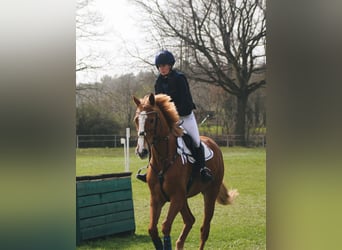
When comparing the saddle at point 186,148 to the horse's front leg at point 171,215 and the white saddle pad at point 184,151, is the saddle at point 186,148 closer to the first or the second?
the white saddle pad at point 184,151

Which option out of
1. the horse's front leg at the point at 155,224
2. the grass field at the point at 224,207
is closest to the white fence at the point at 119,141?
the grass field at the point at 224,207

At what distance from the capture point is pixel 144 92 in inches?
136

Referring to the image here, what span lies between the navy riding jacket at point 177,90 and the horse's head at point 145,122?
20 cm

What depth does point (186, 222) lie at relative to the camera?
11.2 ft

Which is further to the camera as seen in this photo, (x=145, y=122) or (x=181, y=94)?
(x=181, y=94)

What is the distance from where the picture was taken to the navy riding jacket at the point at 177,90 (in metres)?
3.40

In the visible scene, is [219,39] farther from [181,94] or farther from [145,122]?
[145,122]

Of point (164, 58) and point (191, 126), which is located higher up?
point (164, 58)

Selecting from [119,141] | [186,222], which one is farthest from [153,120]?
[186,222]

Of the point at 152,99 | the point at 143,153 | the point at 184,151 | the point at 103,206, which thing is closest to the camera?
the point at 143,153

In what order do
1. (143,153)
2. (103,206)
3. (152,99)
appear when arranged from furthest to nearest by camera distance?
(103,206)
(152,99)
(143,153)

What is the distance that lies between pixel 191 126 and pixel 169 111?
0.75 ft

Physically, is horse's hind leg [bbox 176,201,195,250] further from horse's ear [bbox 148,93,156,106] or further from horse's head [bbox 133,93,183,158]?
horse's ear [bbox 148,93,156,106]

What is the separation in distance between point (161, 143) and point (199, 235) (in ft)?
2.21
